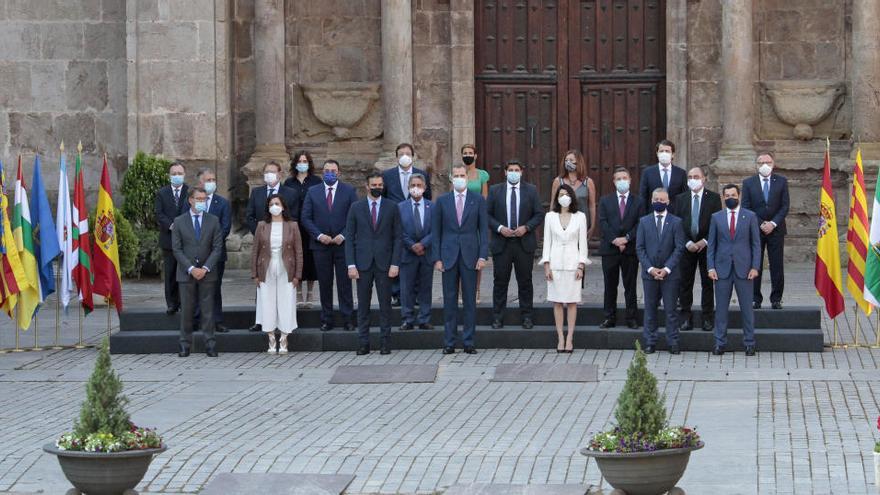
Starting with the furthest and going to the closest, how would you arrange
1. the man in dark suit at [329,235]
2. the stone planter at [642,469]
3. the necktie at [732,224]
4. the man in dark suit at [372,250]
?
the man in dark suit at [329,235] < the man in dark suit at [372,250] < the necktie at [732,224] < the stone planter at [642,469]

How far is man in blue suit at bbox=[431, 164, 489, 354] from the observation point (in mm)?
19281

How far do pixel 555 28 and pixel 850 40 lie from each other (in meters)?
4.23

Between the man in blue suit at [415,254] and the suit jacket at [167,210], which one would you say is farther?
the suit jacket at [167,210]

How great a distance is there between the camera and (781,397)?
1588cm

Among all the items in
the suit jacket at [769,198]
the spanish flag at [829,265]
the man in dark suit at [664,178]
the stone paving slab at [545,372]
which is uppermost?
the man in dark suit at [664,178]

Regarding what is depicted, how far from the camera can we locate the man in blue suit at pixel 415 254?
1966 centimetres

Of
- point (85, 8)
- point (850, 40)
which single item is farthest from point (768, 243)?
point (85, 8)

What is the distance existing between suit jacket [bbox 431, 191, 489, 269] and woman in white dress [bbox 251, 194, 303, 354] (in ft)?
4.68

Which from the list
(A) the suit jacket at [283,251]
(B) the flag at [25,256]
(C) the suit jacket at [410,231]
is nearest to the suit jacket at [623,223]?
(C) the suit jacket at [410,231]

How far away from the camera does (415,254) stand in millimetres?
19688

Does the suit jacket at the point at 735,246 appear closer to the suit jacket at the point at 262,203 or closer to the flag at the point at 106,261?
the suit jacket at the point at 262,203

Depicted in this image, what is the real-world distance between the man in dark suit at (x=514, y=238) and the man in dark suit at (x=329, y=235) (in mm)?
1551

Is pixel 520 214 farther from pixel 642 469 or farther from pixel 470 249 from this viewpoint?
pixel 642 469

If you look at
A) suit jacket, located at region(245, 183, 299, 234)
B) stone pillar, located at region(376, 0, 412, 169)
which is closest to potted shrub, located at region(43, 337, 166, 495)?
suit jacket, located at region(245, 183, 299, 234)
